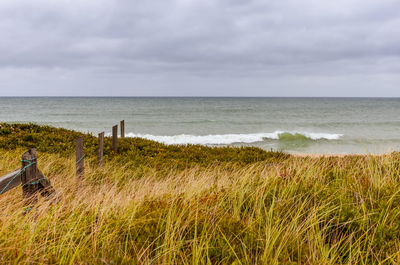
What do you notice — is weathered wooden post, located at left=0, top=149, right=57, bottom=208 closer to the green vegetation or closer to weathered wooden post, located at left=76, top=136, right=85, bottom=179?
the green vegetation

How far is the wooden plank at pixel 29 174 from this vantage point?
3.76m

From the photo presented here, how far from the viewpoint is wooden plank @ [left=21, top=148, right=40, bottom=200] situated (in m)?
3.76

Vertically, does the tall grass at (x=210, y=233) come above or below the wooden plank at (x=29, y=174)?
below

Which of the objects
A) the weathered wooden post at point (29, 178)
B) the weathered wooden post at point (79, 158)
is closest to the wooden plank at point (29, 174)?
the weathered wooden post at point (29, 178)

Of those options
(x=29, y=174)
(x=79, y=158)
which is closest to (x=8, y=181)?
(x=29, y=174)

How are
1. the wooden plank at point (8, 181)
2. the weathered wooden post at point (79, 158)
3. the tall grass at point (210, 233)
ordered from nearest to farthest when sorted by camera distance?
the tall grass at point (210, 233) → the wooden plank at point (8, 181) → the weathered wooden post at point (79, 158)

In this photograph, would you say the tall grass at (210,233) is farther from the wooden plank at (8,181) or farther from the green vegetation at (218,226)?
the wooden plank at (8,181)

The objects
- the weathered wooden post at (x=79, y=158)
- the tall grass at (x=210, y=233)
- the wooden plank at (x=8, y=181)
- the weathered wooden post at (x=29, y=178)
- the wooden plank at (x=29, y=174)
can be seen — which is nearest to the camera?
the tall grass at (x=210, y=233)

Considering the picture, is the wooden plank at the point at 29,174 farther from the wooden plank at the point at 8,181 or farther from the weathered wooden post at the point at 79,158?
the weathered wooden post at the point at 79,158

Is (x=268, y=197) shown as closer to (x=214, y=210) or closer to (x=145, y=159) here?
(x=214, y=210)

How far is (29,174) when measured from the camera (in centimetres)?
386

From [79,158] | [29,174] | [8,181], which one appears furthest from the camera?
[79,158]

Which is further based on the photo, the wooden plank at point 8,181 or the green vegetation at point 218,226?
the wooden plank at point 8,181

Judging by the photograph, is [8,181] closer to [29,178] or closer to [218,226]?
[29,178]
